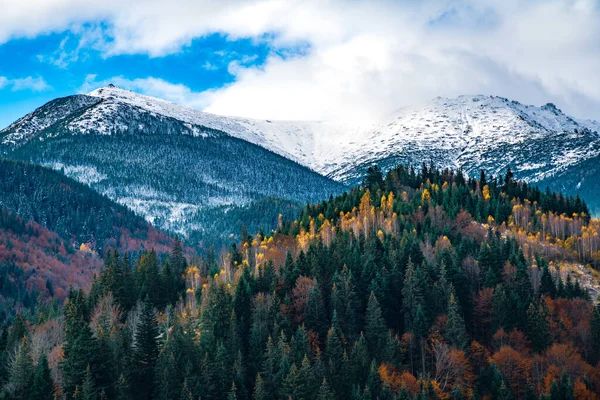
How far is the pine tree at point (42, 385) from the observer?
108000 mm

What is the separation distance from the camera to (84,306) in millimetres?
144500

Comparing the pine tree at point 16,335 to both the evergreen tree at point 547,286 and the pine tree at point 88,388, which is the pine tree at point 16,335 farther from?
the evergreen tree at point 547,286

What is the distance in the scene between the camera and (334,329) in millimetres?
125188

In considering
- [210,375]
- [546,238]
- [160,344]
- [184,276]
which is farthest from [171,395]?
[546,238]

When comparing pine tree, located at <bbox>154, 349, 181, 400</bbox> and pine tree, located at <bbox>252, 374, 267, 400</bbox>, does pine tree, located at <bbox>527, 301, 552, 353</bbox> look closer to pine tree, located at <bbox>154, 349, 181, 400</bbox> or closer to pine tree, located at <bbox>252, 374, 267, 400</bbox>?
pine tree, located at <bbox>252, 374, 267, 400</bbox>

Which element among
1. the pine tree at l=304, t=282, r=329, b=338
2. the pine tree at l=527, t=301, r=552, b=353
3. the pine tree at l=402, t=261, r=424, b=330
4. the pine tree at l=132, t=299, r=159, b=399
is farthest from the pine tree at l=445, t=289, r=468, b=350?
the pine tree at l=132, t=299, r=159, b=399

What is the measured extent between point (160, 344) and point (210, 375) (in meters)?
16.0

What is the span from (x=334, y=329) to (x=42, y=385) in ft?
161

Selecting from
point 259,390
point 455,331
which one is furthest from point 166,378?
point 455,331

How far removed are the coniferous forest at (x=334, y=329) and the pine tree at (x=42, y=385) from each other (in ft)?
0.72

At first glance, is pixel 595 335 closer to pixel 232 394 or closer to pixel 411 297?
pixel 411 297

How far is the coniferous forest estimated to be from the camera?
114 metres

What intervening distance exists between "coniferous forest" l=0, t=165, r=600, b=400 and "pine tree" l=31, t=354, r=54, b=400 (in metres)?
0.22

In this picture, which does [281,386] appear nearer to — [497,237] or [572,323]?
[572,323]
